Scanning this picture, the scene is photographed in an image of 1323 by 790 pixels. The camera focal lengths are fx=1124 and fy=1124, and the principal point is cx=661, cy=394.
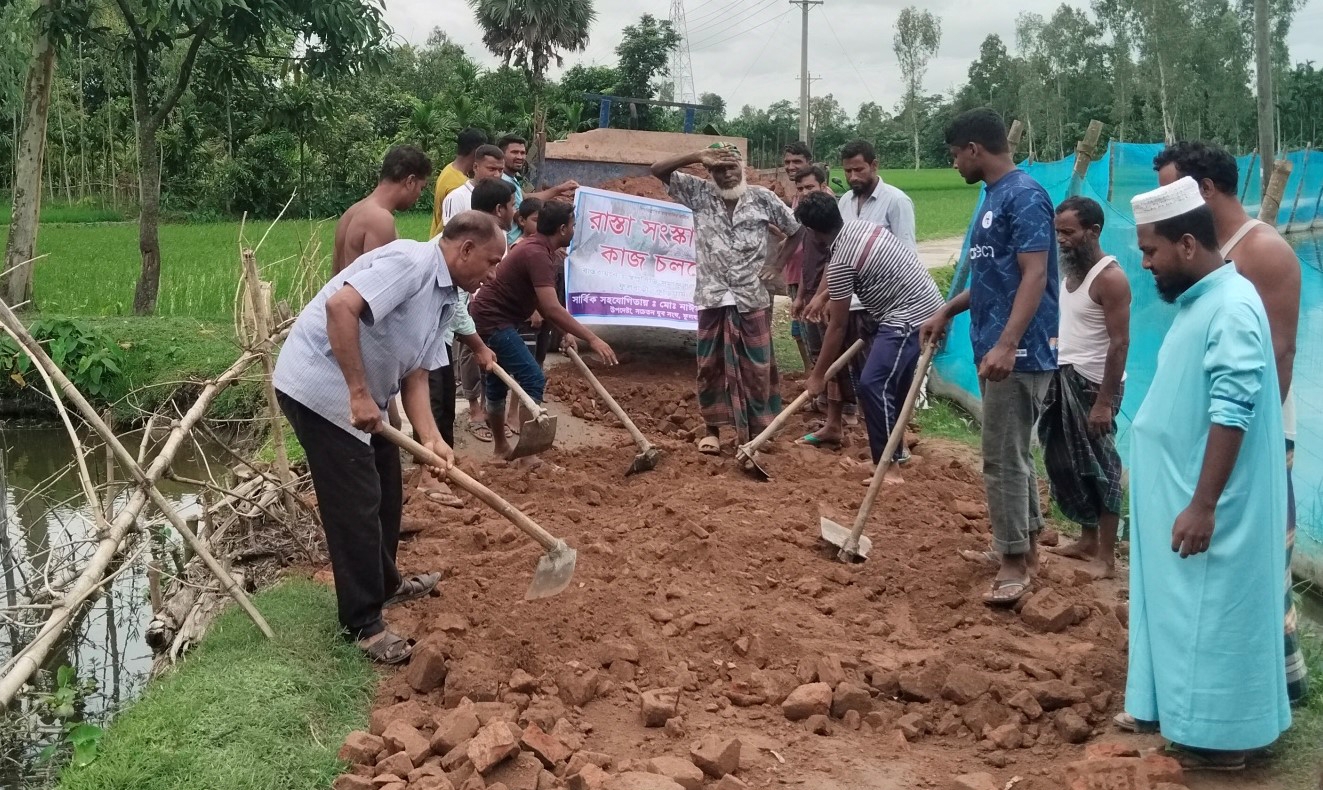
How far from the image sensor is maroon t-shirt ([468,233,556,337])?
628 cm

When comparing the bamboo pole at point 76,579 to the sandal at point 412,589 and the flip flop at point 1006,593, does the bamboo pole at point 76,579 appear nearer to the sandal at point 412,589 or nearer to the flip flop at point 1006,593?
the sandal at point 412,589

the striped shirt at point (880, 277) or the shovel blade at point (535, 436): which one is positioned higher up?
the striped shirt at point (880, 277)

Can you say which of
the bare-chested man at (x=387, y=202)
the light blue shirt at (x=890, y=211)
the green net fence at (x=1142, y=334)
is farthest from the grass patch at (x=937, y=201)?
the bare-chested man at (x=387, y=202)

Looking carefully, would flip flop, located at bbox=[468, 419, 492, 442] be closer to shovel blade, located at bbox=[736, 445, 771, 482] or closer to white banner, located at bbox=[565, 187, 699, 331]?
white banner, located at bbox=[565, 187, 699, 331]

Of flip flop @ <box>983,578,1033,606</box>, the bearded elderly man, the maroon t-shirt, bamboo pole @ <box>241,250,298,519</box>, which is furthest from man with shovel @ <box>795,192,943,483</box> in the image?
bamboo pole @ <box>241,250,298,519</box>

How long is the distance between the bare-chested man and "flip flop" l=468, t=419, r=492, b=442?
2146 mm

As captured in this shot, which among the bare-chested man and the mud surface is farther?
the bare-chested man

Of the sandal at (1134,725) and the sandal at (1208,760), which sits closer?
the sandal at (1208,760)

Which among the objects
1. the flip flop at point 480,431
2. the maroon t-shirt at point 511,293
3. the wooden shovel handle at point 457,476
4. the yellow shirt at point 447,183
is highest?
the yellow shirt at point 447,183

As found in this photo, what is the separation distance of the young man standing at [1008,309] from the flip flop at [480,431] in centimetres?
372

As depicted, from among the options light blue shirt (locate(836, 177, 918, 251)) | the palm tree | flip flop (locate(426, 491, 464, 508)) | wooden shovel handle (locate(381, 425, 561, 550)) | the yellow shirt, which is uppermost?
the palm tree

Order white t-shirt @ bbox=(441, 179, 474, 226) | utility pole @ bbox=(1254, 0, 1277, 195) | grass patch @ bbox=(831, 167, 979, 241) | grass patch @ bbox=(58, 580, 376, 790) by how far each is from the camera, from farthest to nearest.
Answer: grass patch @ bbox=(831, 167, 979, 241) → utility pole @ bbox=(1254, 0, 1277, 195) → white t-shirt @ bbox=(441, 179, 474, 226) → grass patch @ bbox=(58, 580, 376, 790)

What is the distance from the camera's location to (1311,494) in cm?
485

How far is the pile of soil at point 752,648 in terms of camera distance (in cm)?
326
